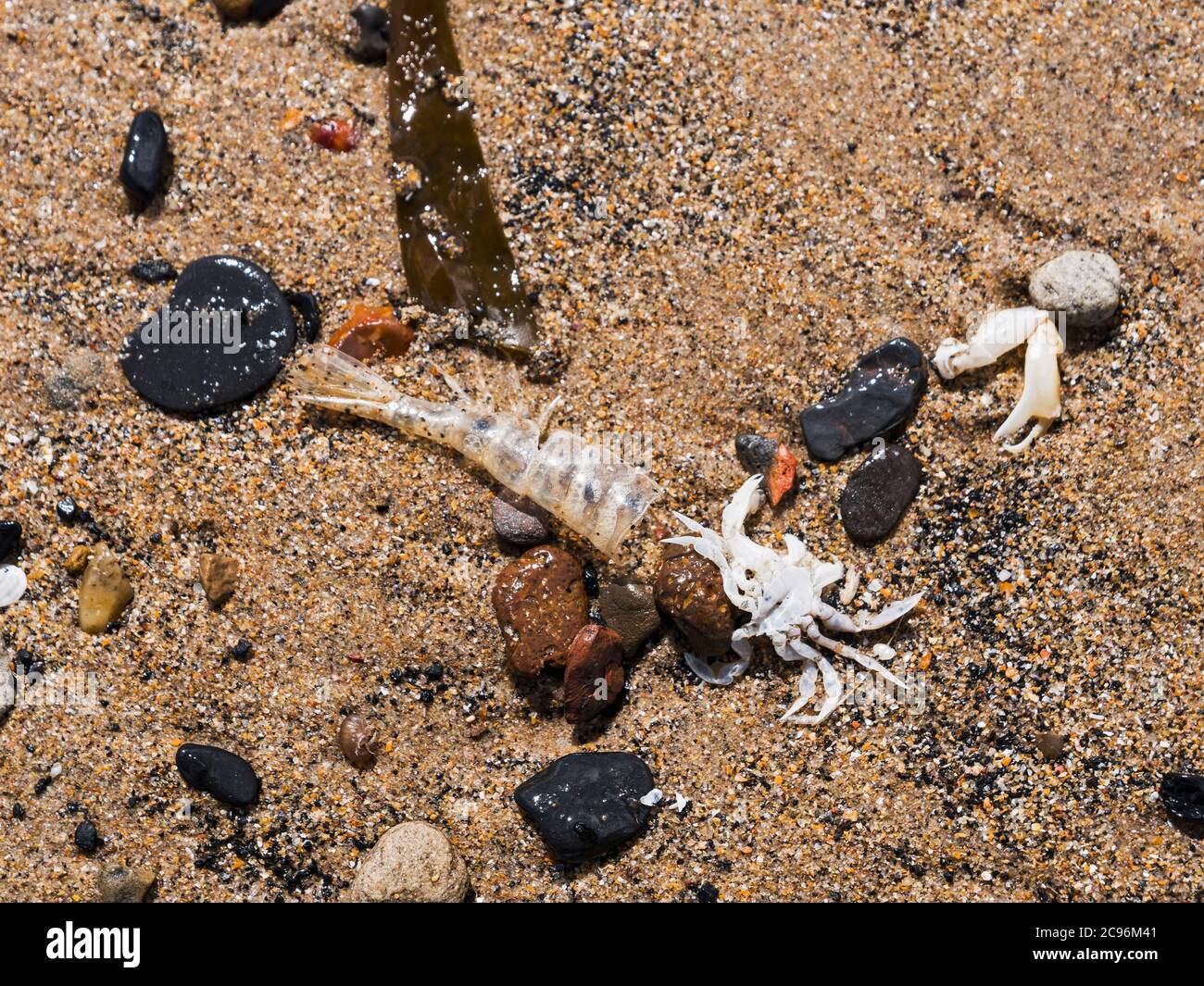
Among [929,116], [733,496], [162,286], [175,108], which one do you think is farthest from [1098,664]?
[175,108]

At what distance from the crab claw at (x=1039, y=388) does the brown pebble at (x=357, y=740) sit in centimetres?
274

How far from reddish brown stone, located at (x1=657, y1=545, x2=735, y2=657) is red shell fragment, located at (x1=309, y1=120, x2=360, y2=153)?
85.6 inches

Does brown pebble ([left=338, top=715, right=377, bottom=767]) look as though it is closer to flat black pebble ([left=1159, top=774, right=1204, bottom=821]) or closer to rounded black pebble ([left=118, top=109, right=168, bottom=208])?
rounded black pebble ([left=118, top=109, right=168, bottom=208])

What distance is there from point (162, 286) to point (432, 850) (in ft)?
8.16

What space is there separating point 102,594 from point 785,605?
8.73 ft

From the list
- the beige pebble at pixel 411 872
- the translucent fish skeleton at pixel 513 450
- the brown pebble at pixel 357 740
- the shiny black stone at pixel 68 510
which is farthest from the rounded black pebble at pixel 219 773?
the translucent fish skeleton at pixel 513 450

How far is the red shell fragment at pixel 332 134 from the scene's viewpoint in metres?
3.92

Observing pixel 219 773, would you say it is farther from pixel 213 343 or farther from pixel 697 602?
pixel 697 602

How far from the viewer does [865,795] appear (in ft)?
12.1

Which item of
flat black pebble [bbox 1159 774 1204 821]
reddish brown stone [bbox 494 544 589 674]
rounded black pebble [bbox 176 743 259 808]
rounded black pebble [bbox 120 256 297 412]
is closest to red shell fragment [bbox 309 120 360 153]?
rounded black pebble [bbox 120 256 297 412]

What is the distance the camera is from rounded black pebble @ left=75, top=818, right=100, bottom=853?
3.64 meters

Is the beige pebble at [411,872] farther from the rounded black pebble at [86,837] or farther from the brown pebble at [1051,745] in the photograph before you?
the brown pebble at [1051,745]

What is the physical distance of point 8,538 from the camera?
3.72 metres
